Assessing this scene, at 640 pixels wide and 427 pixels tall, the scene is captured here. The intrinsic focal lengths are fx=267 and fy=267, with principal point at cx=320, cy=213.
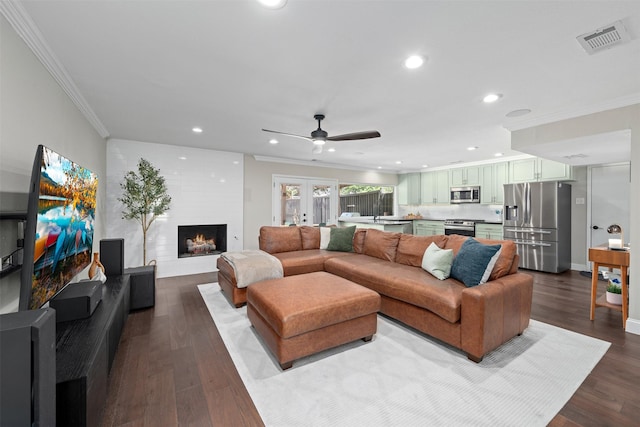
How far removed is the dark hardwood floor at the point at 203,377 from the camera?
164cm

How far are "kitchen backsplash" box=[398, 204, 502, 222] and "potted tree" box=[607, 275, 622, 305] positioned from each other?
354cm

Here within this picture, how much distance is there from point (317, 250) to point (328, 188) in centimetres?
274

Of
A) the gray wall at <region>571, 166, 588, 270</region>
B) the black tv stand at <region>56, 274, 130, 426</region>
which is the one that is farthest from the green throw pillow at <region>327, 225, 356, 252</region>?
the gray wall at <region>571, 166, 588, 270</region>

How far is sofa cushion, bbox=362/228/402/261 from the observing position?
3811 mm

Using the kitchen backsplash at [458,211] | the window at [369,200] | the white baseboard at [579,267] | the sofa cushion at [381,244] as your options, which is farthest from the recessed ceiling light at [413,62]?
the white baseboard at [579,267]

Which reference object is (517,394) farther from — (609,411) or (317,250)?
(317,250)

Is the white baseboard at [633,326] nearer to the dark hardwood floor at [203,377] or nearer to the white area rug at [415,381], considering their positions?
the dark hardwood floor at [203,377]

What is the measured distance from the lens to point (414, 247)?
11.4ft

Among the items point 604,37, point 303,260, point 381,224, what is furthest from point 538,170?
point 303,260

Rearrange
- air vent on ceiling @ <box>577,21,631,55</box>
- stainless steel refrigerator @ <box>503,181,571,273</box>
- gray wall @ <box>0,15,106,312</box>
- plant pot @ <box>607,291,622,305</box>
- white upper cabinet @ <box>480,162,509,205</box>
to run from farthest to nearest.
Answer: white upper cabinet @ <box>480,162,509,205</box> → stainless steel refrigerator @ <box>503,181,571,273</box> → plant pot @ <box>607,291,622,305</box> → air vent on ceiling @ <box>577,21,631,55</box> → gray wall @ <box>0,15,106,312</box>

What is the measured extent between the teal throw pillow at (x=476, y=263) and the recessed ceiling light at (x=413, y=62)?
1771 millimetres

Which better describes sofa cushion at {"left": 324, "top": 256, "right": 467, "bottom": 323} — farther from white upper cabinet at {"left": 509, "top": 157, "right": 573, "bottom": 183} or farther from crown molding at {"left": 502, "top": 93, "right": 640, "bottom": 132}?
white upper cabinet at {"left": 509, "top": 157, "right": 573, "bottom": 183}

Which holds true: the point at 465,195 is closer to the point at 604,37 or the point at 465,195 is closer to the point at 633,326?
the point at 633,326

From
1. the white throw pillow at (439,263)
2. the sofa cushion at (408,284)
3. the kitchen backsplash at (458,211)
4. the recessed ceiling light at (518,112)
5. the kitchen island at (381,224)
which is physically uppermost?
the recessed ceiling light at (518,112)
